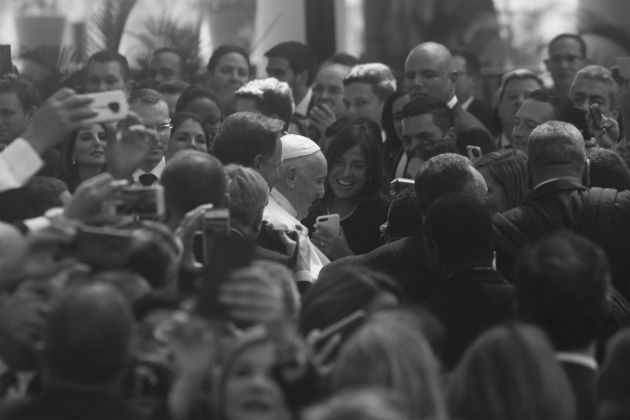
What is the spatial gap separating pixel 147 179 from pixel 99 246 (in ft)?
8.46

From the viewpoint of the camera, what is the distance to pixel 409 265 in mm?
5641

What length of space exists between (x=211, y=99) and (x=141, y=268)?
4181 millimetres

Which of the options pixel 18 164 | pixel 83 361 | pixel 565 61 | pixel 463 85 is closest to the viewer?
pixel 83 361

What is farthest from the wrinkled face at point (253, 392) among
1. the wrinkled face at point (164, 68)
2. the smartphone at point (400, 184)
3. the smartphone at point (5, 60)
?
the wrinkled face at point (164, 68)

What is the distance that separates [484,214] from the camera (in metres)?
5.11

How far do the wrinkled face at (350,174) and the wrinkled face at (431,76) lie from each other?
1.71 m

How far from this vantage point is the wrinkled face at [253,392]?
3641 mm

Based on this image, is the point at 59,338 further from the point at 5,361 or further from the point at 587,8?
the point at 587,8

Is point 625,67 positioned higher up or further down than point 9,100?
higher up

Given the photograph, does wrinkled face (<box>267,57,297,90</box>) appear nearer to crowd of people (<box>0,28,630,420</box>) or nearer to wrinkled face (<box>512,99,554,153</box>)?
crowd of people (<box>0,28,630,420</box>)

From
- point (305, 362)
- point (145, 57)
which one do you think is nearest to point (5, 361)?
point (305, 362)

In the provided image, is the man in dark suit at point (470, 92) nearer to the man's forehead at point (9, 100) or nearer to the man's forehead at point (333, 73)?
the man's forehead at point (333, 73)

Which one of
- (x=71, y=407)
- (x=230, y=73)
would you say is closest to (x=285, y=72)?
(x=230, y=73)

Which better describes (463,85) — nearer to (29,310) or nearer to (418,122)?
(418,122)
